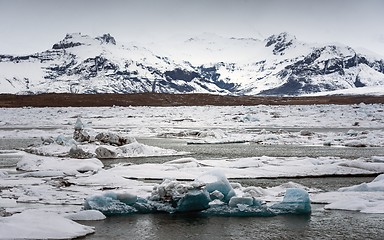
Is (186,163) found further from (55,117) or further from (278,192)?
(55,117)

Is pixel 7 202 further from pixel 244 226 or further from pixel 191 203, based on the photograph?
pixel 244 226

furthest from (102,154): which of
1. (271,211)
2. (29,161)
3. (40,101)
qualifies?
(40,101)

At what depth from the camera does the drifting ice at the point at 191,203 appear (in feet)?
34.9

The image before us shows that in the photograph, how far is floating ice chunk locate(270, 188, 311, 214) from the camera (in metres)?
10.6

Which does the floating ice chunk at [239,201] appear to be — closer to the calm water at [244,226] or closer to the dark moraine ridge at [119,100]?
the calm water at [244,226]

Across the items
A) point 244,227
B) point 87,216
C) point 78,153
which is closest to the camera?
point 244,227

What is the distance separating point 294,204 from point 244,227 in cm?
162

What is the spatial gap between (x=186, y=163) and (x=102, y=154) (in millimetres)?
4977

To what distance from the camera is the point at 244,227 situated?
31.5 feet

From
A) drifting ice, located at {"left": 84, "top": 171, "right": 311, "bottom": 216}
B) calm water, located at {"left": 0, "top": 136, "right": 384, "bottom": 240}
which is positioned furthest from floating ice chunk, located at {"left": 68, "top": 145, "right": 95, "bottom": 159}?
calm water, located at {"left": 0, "top": 136, "right": 384, "bottom": 240}

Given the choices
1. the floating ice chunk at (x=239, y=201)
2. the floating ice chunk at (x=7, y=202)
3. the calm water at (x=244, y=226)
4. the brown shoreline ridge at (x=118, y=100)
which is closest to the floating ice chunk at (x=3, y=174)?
the floating ice chunk at (x=7, y=202)

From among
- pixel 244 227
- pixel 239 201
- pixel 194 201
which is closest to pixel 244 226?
pixel 244 227

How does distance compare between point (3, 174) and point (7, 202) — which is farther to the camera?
point (3, 174)

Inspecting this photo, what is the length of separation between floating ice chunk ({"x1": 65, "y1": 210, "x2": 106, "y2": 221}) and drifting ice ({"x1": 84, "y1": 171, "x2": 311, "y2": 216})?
276 millimetres
